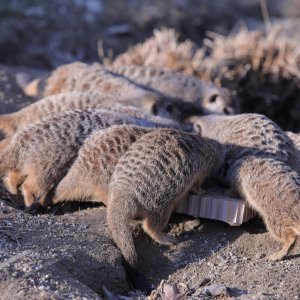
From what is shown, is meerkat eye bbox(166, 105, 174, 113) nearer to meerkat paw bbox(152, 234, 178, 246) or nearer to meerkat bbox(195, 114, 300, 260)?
meerkat bbox(195, 114, 300, 260)

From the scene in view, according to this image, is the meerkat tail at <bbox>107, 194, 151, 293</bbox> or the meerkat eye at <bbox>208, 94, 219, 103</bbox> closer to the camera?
the meerkat tail at <bbox>107, 194, 151, 293</bbox>

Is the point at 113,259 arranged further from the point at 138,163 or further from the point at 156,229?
the point at 138,163

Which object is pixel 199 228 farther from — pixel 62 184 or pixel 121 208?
pixel 62 184

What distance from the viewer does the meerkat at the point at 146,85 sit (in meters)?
4.59

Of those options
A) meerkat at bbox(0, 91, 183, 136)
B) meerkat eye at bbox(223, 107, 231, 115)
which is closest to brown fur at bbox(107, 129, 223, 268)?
meerkat at bbox(0, 91, 183, 136)

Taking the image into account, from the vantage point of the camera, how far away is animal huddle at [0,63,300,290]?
2.70m

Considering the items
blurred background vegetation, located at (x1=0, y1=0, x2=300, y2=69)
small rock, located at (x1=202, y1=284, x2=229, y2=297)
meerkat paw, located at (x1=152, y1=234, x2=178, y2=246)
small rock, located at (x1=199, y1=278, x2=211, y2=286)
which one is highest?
small rock, located at (x1=202, y1=284, x2=229, y2=297)

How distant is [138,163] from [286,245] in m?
0.74

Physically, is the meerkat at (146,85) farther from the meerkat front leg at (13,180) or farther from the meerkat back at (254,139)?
the meerkat front leg at (13,180)

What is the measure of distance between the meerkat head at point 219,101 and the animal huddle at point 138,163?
3.18 feet

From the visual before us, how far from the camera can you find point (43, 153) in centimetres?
308

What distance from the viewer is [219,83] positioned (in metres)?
5.36

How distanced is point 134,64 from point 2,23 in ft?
6.70

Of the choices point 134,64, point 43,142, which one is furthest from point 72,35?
point 43,142
